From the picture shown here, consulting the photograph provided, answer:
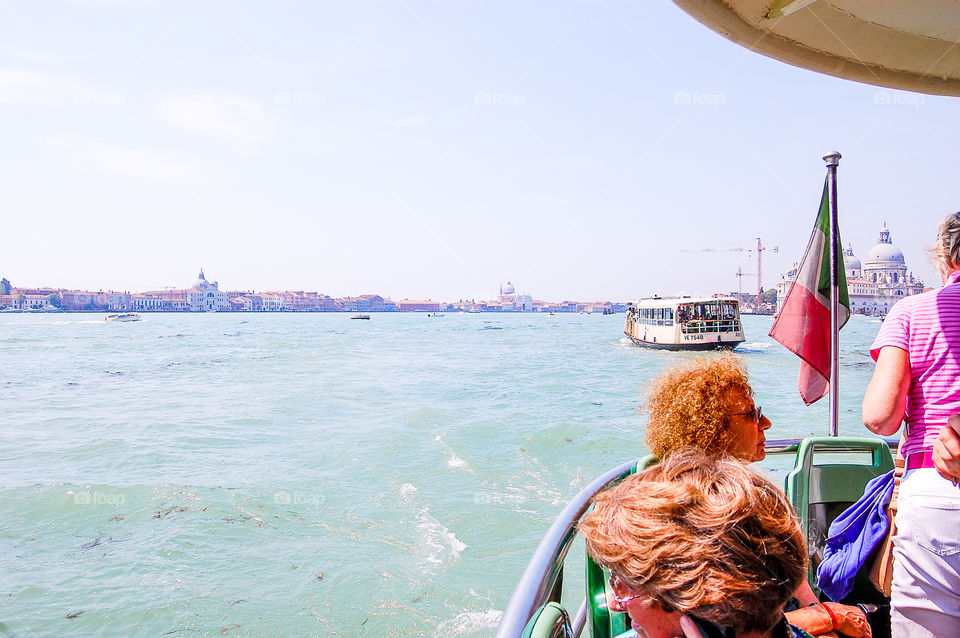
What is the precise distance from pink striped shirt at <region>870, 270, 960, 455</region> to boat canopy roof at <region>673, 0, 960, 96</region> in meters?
0.92

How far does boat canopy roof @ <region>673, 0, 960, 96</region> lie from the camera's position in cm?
191

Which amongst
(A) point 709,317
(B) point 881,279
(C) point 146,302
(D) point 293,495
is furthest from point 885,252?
(C) point 146,302

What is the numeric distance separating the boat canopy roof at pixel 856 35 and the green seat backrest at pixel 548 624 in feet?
5.41

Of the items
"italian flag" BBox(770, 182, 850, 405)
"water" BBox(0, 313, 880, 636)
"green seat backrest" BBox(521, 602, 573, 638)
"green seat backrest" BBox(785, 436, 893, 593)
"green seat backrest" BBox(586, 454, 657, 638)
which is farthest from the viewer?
"water" BBox(0, 313, 880, 636)

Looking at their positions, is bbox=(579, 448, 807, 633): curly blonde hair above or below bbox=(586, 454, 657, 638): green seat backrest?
above

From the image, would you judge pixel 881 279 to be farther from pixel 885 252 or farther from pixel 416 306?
pixel 416 306

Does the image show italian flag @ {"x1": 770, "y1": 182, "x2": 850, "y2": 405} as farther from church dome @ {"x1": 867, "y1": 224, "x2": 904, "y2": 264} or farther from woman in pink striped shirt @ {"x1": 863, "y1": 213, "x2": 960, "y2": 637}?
church dome @ {"x1": 867, "y1": 224, "x2": 904, "y2": 264}

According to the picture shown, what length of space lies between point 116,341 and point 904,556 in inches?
2071

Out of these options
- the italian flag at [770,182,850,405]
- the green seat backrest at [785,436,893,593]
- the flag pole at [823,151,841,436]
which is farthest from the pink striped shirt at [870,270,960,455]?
the italian flag at [770,182,850,405]

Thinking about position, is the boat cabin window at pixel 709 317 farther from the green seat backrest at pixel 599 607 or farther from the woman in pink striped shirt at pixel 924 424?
the green seat backrest at pixel 599 607

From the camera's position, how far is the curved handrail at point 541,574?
3.63 feet

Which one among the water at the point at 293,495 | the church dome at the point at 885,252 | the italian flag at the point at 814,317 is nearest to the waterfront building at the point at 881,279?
the church dome at the point at 885,252

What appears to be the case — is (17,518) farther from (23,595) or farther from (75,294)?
(75,294)

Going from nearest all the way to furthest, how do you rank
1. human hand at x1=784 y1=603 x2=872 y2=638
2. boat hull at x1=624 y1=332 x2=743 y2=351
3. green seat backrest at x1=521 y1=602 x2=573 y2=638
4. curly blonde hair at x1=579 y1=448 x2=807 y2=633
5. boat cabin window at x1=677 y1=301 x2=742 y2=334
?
curly blonde hair at x1=579 y1=448 x2=807 y2=633 < green seat backrest at x1=521 y1=602 x2=573 y2=638 < human hand at x1=784 y1=603 x2=872 y2=638 < boat hull at x1=624 y1=332 x2=743 y2=351 < boat cabin window at x1=677 y1=301 x2=742 y2=334
